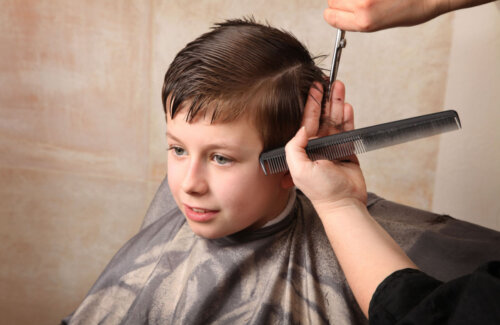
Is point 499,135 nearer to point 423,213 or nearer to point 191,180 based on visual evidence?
point 423,213

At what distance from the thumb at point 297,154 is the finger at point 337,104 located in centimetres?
18

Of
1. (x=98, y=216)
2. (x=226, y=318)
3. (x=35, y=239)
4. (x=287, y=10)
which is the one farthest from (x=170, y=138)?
(x=35, y=239)

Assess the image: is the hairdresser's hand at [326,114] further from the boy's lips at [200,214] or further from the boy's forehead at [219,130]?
the boy's lips at [200,214]

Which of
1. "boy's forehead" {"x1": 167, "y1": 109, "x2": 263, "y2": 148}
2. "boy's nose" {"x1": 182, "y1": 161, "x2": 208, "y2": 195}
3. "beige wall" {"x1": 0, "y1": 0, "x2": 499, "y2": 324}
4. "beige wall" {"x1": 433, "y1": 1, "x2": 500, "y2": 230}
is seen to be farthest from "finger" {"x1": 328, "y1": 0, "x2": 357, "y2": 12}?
"beige wall" {"x1": 0, "y1": 0, "x2": 499, "y2": 324}

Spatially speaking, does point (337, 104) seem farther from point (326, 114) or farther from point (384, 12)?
point (384, 12)

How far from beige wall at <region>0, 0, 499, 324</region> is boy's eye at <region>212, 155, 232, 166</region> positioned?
0.84 m

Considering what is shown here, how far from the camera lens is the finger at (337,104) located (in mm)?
936

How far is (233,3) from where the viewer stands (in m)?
1.65

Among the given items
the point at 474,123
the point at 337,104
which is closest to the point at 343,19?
the point at 337,104

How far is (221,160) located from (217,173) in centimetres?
3

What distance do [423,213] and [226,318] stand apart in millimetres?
549

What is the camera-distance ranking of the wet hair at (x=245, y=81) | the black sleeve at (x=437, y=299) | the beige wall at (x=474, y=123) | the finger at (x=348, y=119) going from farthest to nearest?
the beige wall at (x=474, y=123) < the finger at (x=348, y=119) < the wet hair at (x=245, y=81) < the black sleeve at (x=437, y=299)

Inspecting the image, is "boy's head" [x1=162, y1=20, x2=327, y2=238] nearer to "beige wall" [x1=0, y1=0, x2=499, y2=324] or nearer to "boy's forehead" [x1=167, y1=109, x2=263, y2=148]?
"boy's forehead" [x1=167, y1=109, x2=263, y2=148]

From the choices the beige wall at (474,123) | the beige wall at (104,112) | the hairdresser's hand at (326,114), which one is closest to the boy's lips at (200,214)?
the hairdresser's hand at (326,114)
